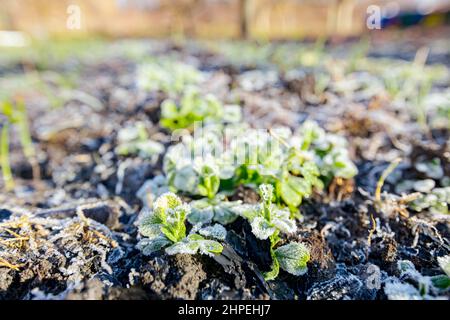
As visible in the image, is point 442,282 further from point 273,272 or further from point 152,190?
point 152,190

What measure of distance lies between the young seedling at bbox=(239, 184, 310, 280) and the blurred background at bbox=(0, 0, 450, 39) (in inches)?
146

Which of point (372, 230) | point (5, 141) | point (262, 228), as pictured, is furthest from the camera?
point (5, 141)

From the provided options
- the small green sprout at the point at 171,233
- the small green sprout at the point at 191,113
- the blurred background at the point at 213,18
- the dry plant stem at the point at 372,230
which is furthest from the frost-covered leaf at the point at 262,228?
the blurred background at the point at 213,18

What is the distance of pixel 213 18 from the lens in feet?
62.2

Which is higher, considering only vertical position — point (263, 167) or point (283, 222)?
point (263, 167)

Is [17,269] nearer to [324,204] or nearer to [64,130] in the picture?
[324,204]

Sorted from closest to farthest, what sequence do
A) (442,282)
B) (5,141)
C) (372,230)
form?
(442,282) < (372,230) < (5,141)

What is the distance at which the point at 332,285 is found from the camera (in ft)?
2.99

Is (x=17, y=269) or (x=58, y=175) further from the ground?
(x=58, y=175)

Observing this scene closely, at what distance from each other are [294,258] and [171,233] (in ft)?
1.11

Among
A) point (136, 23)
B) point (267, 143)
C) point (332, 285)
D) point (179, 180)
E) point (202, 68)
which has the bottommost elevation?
point (332, 285)

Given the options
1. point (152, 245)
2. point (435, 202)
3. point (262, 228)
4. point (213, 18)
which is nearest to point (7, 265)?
point (152, 245)

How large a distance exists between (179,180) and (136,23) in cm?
2378

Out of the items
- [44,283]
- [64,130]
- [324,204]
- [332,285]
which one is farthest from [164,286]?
[64,130]
